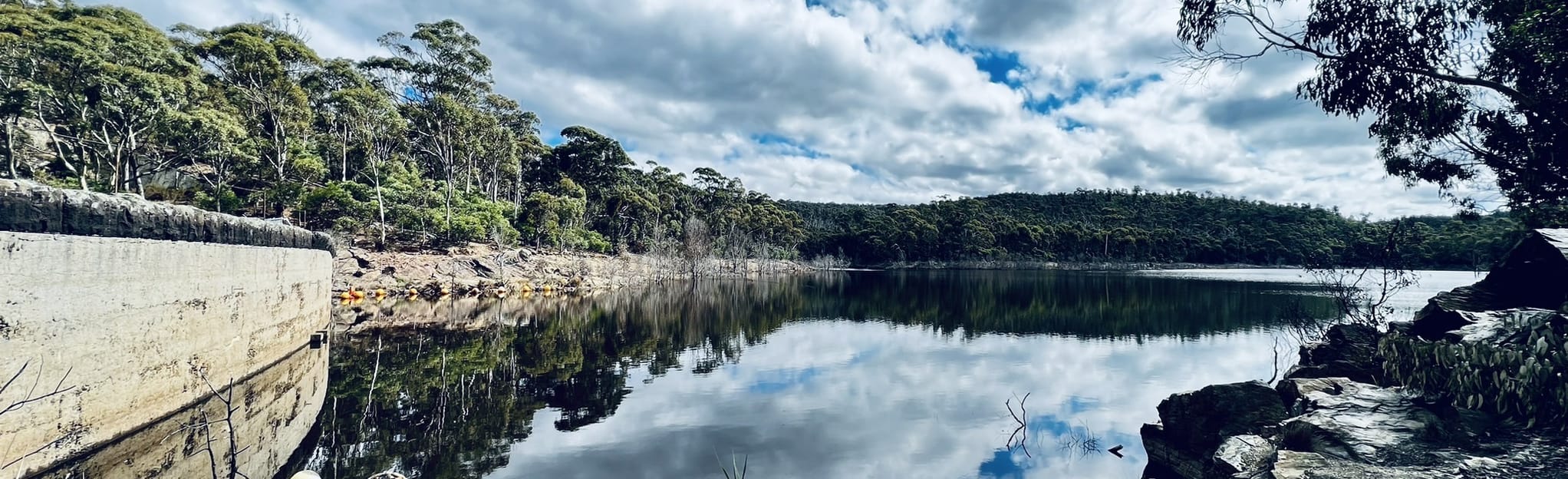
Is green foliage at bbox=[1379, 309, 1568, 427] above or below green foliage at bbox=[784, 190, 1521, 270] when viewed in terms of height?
below

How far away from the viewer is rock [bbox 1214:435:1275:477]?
570cm

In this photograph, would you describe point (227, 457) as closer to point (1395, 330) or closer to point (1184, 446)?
point (1184, 446)

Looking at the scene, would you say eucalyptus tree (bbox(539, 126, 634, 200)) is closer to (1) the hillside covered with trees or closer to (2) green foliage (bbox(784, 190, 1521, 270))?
(1) the hillside covered with trees

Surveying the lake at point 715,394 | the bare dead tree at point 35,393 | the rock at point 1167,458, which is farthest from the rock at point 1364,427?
the bare dead tree at point 35,393

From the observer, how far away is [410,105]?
41.3 m

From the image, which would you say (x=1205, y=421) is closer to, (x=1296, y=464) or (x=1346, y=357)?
(x=1296, y=464)

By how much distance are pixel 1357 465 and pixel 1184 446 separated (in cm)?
357

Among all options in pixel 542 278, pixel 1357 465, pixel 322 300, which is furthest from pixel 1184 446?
pixel 542 278

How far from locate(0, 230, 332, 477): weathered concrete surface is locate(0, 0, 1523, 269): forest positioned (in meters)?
20.8

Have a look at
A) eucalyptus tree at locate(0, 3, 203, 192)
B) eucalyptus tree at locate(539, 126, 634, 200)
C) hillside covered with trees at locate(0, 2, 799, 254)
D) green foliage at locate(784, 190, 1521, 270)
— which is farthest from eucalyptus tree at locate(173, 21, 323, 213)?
green foliage at locate(784, 190, 1521, 270)

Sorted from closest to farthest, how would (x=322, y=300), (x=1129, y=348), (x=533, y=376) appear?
(x=533, y=376), (x=322, y=300), (x=1129, y=348)

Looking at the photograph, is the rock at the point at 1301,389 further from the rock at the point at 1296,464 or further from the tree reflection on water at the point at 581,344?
the tree reflection on water at the point at 581,344

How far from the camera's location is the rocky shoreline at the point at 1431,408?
5.00 meters

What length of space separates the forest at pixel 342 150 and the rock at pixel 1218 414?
989cm
